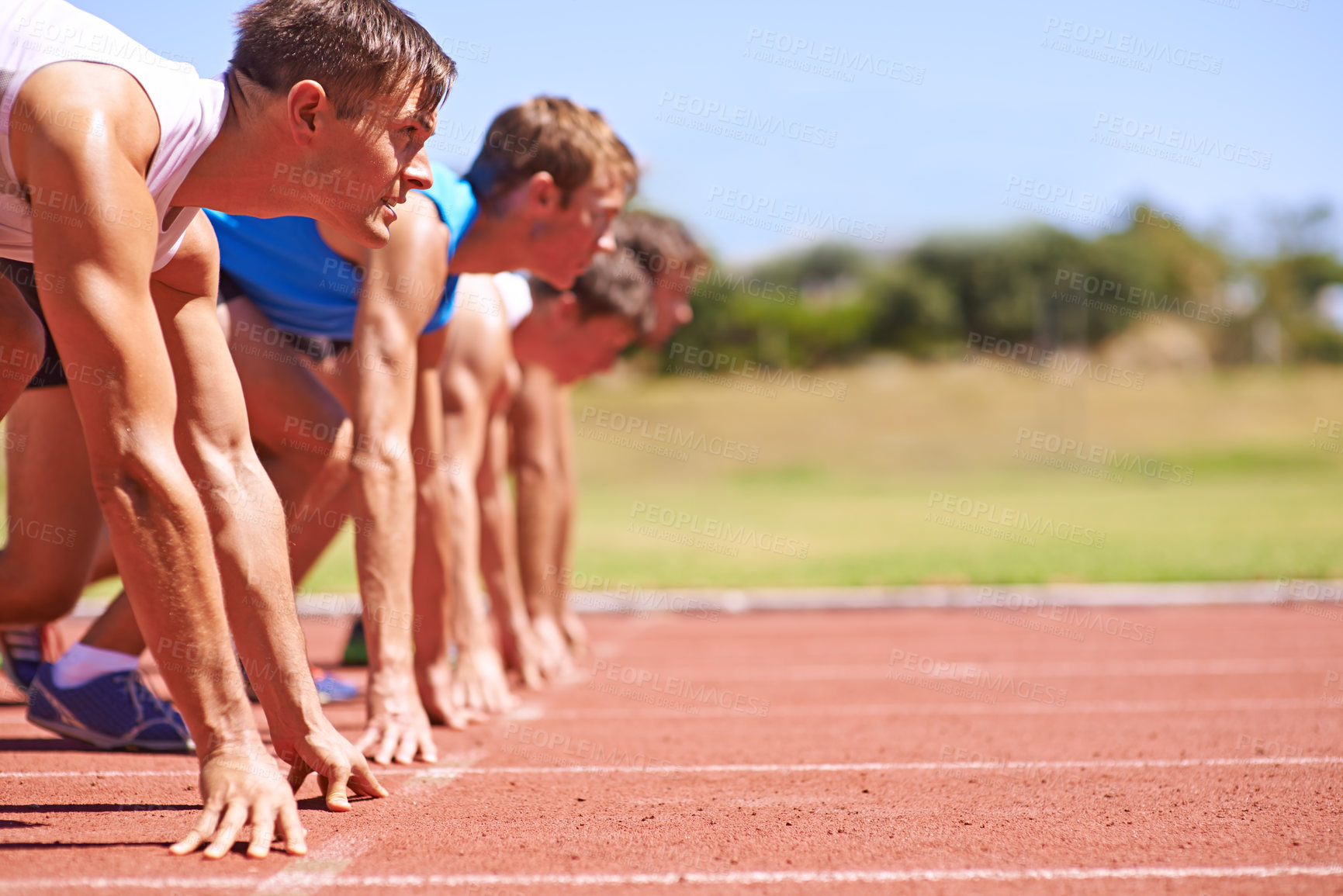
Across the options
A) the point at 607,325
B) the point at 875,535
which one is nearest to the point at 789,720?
the point at 607,325

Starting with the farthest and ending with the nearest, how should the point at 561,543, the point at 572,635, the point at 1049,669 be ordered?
the point at 561,543 < the point at 572,635 < the point at 1049,669

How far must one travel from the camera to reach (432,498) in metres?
4.72

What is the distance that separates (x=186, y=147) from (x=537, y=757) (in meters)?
1.97

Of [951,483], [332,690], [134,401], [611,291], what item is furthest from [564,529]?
[951,483]

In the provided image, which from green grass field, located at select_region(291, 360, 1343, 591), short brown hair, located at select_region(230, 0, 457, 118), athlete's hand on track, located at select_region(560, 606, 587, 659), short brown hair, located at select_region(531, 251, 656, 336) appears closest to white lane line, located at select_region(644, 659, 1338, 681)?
athlete's hand on track, located at select_region(560, 606, 587, 659)

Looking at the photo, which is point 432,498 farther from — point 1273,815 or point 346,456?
point 1273,815

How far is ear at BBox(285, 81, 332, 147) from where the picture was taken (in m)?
2.67

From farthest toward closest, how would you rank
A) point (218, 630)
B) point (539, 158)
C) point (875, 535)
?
point (875, 535), point (539, 158), point (218, 630)

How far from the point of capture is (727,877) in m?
2.41

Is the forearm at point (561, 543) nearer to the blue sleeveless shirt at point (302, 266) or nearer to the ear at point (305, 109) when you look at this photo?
the blue sleeveless shirt at point (302, 266)

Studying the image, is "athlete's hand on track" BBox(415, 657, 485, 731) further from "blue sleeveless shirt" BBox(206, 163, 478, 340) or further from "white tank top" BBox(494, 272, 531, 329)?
"white tank top" BBox(494, 272, 531, 329)

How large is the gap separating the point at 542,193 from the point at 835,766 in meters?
2.17

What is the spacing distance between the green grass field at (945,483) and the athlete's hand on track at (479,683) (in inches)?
246

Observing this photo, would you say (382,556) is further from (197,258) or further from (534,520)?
(534,520)
